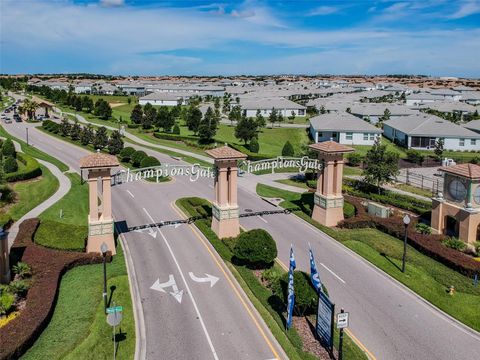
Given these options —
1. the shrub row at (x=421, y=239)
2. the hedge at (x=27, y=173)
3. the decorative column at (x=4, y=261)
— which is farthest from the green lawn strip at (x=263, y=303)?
the hedge at (x=27, y=173)

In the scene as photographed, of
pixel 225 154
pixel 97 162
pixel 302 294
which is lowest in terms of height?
pixel 302 294

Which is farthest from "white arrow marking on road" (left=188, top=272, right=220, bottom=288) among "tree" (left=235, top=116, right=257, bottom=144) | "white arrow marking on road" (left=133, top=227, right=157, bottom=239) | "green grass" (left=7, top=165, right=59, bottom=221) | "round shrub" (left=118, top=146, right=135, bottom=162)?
"tree" (left=235, top=116, right=257, bottom=144)

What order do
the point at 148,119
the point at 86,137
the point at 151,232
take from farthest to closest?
the point at 148,119 < the point at 86,137 < the point at 151,232

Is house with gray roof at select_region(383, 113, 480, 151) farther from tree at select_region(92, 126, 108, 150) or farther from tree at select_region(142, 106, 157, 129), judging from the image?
tree at select_region(92, 126, 108, 150)

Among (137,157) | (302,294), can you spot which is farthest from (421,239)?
(137,157)

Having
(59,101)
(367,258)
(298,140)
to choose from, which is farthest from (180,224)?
(59,101)

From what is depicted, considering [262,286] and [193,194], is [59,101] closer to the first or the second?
[193,194]

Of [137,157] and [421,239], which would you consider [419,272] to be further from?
[137,157]
